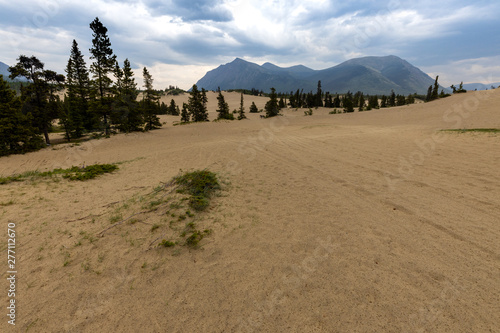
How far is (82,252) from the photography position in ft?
14.7

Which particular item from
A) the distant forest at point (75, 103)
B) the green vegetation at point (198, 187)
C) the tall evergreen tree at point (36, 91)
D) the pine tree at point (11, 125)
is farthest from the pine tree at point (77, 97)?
the green vegetation at point (198, 187)

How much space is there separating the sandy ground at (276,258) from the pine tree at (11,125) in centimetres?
1738

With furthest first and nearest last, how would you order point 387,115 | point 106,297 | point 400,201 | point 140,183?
point 387,115 → point 140,183 → point 400,201 → point 106,297

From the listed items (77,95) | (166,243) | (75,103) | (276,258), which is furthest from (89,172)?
(77,95)

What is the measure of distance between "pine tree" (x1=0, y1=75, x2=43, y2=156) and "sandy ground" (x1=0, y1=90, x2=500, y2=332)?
17380 mm

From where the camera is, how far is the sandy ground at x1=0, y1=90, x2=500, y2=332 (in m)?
3.13

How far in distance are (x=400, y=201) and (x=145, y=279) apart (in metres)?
7.42

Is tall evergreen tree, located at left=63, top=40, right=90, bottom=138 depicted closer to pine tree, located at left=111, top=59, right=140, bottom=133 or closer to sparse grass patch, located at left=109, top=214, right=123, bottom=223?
pine tree, located at left=111, top=59, right=140, bottom=133

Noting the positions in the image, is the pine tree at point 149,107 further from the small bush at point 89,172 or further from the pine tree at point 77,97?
the small bush at point 89,172

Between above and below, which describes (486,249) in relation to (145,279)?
above

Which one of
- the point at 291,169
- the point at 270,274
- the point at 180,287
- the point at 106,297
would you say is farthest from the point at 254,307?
the point at 291,169

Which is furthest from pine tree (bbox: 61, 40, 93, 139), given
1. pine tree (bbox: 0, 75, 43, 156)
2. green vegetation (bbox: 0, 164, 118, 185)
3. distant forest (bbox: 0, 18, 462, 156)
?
green vegetation (bbox: 0, 164, 118, 185)

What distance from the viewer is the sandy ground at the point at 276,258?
3131mm

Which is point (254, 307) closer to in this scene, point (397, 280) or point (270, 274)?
point (270, 274)
